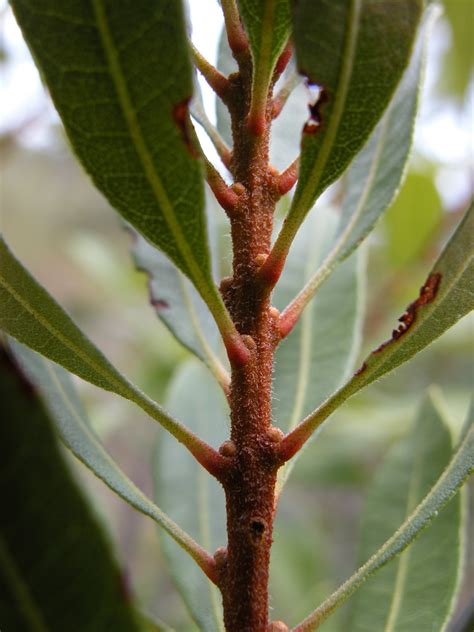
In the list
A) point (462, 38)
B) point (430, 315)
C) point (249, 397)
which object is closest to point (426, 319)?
point (430, 315)

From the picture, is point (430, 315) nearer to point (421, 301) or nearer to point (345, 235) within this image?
point (421, 301)

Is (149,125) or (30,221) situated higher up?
(30,221)

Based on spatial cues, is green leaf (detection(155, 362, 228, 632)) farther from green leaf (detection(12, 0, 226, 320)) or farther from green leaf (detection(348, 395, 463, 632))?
green leaf (detection(12, 0, 226, 320))

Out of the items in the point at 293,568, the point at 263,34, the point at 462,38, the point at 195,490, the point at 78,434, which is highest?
the point at 462,38

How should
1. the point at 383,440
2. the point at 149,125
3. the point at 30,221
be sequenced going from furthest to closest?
1. the point at 30,221
2. the point at 383,440
3. the point at 149,125

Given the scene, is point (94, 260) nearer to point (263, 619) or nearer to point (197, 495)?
point (197, 495)

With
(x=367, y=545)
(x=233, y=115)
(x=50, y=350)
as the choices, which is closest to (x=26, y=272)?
(x=50, y=350)

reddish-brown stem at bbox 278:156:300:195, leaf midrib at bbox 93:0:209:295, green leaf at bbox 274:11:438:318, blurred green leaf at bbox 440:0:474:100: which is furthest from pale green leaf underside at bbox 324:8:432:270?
blurred green leaf at bbox 440:0:474:100
